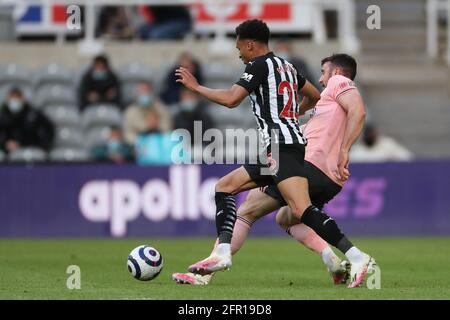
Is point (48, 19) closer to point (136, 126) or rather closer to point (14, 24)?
point (14, 24)

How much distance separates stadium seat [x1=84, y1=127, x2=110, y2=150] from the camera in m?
20.5

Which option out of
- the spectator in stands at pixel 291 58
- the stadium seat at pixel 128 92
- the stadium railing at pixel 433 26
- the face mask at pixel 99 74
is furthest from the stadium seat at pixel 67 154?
the stadium railing at pixel 433 26

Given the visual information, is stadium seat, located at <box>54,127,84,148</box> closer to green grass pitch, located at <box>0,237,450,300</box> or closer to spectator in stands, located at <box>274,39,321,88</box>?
green grass pitch, located at <box>0,237,450,300</box>

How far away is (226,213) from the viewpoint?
1050cm

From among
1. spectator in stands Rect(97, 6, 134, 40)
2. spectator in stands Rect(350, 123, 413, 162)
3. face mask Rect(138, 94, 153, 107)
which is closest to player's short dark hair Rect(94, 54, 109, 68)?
face mask Rect(138, 94, 153, 107)

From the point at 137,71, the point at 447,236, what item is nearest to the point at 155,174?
the point at 137,71

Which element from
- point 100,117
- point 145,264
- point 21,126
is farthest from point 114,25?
point 145,264

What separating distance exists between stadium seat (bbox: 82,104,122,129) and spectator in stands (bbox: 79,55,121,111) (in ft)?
0.62

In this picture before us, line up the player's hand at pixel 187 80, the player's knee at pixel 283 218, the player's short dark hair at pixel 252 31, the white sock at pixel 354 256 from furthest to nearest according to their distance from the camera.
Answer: the player's knee at pixel 283 218 → the player's short dark hair at pixel 252 31 → the white sock at pixel 354 256 → the player's hand at pixel 187 80

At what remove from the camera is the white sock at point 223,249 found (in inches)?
408

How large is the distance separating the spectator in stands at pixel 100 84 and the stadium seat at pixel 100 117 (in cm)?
19

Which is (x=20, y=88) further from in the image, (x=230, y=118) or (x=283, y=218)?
(x=283, y=218)

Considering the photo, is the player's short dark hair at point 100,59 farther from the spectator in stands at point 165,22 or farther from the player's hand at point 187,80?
the player's hand at point 187,80

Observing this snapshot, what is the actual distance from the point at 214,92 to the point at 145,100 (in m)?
10.1
